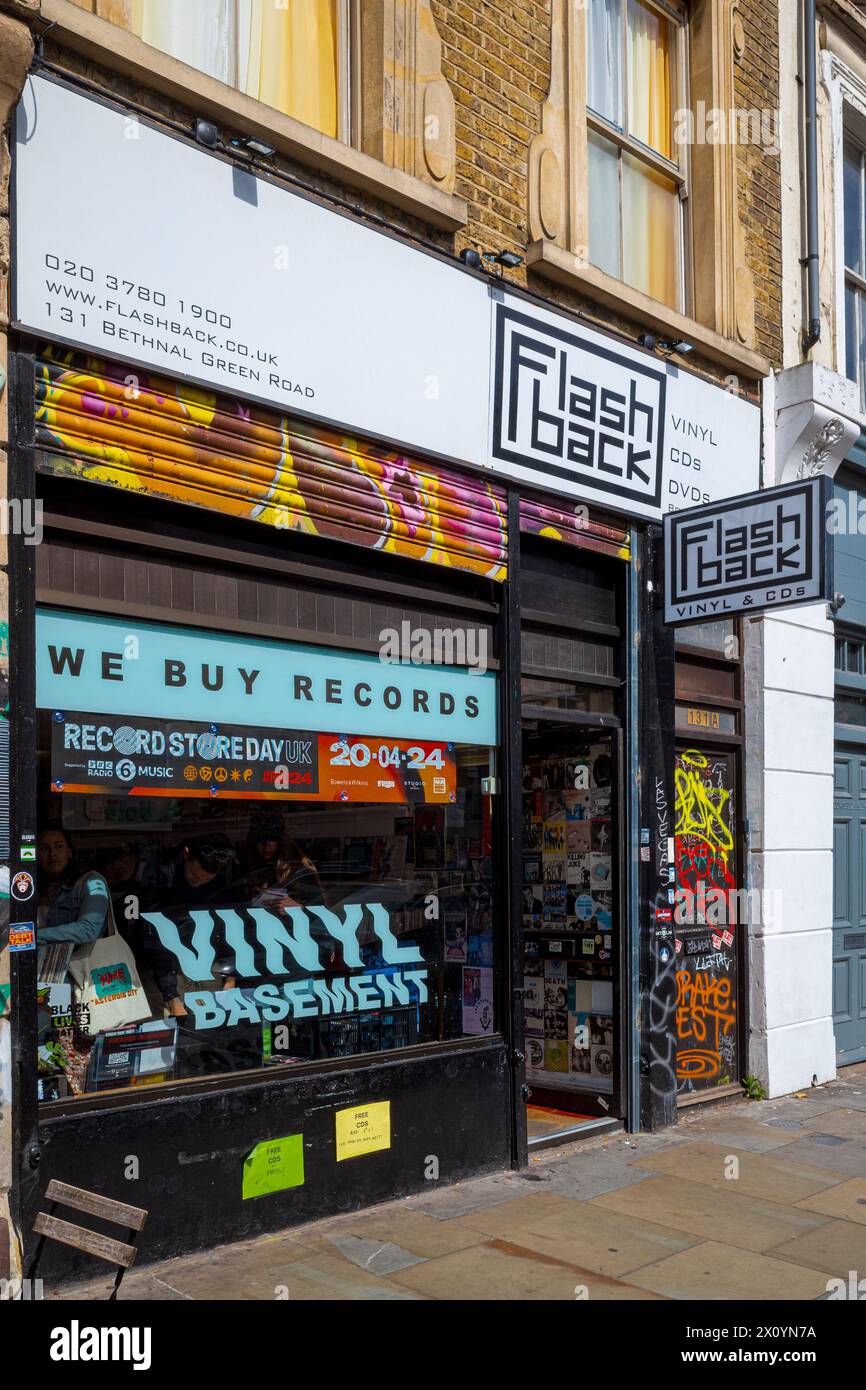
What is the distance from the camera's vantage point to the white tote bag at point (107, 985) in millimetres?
5020

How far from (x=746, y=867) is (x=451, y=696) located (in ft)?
10.7

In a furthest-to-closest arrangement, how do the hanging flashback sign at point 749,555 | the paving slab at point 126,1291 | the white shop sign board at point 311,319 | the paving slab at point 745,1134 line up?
the paving slab at point 745,1134 → the hanging flashback sign at point 749,555 → the white shop sign board at point 311,319 → the paving slab at point 126,1291

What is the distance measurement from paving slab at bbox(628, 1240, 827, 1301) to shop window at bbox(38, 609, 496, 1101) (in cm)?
167

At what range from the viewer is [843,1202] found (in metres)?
6.27

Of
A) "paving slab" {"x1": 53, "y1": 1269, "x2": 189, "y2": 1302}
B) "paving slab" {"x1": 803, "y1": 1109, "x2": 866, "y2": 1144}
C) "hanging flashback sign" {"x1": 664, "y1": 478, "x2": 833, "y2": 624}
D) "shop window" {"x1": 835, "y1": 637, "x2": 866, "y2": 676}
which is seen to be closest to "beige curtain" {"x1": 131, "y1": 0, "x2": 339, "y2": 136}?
"hanging flashback sign" {"x1": 664, "y1": 478, "x2": 833, "y2": 624}

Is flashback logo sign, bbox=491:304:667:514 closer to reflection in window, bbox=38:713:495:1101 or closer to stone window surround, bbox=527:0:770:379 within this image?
stone window surround, bbox=527:0:770:379

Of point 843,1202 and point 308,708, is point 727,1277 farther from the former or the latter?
point 308,708

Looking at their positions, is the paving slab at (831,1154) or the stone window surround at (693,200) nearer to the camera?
the paving slab at (831,1154)

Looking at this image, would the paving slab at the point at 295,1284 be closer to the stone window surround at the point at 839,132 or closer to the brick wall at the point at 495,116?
the brick wall at the point at 495,116

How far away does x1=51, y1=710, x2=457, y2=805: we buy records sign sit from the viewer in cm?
493

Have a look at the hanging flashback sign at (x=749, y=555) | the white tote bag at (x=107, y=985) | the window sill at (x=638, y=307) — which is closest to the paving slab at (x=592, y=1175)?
the white tote bag at (x=107, y=985)

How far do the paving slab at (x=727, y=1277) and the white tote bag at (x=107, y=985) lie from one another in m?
2.35

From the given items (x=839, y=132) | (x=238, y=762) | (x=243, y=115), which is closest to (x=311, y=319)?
(x=243, y=115)

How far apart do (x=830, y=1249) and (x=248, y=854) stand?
10.3 feet
